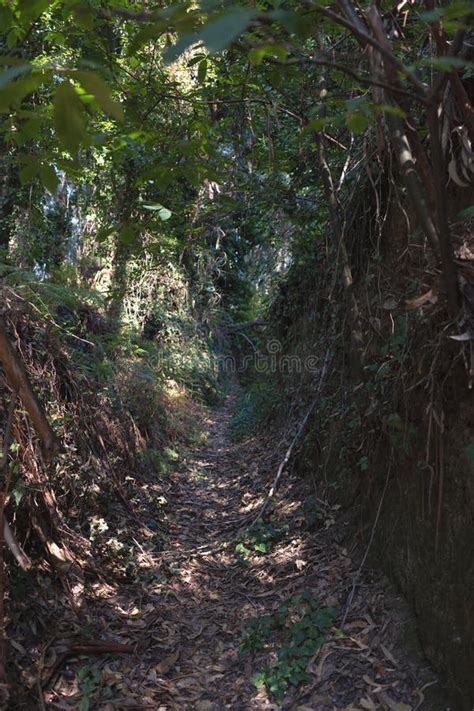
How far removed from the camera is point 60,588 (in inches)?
144

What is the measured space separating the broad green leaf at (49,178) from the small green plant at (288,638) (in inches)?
109

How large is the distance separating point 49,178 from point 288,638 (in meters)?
2.93

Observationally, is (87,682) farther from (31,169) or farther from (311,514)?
(31,169)

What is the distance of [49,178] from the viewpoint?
77.6 inches

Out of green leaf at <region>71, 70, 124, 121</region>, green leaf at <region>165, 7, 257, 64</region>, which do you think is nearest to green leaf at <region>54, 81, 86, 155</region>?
green leaf at <region>71, 70, 124, 121</region>

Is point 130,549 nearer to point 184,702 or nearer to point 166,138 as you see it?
point 184,702

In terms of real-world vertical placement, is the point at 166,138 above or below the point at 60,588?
above

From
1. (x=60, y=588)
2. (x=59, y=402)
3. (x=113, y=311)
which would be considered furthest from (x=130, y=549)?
(x=113, y=311)

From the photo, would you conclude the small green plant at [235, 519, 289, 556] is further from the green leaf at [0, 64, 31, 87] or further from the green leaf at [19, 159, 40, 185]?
the green leaf at [0, 64, 31, 87]

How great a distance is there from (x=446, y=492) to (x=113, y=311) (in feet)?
27.5

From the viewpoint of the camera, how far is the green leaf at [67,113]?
49.9 inches

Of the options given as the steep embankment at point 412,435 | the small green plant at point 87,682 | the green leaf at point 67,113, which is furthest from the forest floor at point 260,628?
the green leaf at point 67,113

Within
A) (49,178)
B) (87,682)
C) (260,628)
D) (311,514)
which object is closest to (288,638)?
(260,628)

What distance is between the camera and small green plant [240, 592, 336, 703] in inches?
123
